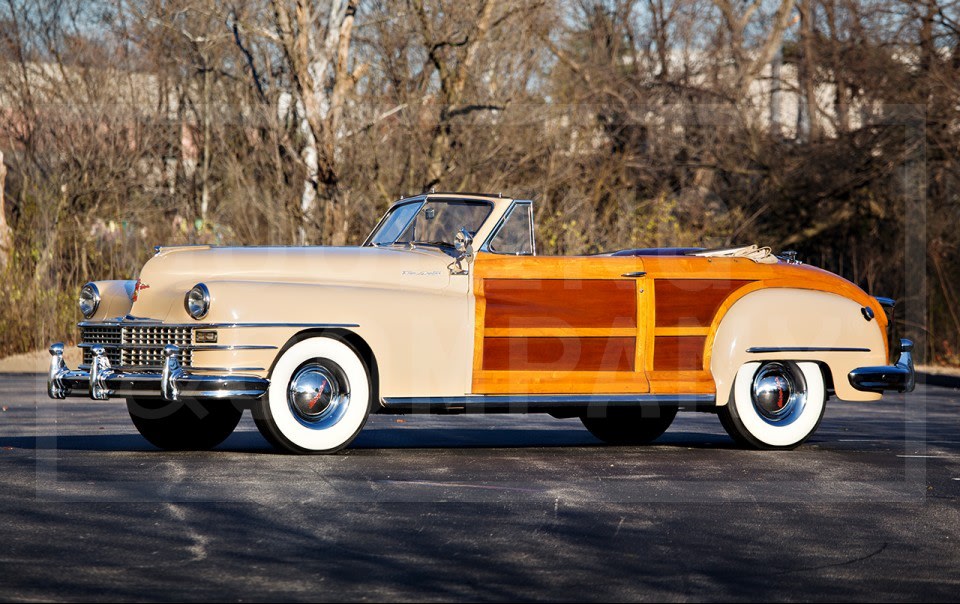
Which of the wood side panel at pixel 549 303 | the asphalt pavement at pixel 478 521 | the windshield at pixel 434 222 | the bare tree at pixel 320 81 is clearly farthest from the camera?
the bare tree at pixel 320 81

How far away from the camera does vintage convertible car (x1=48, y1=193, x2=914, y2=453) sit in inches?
374

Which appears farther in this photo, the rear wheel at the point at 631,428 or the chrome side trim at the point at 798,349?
the rear wheel at the point at 631,428

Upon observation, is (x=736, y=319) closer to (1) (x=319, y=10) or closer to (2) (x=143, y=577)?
(2) (x=143, y=577)

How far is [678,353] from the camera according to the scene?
1030 centimetres

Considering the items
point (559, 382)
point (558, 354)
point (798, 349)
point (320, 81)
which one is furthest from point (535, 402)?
point (320, 81)

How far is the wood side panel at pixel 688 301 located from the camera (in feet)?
33.6

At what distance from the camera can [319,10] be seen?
88.2ft

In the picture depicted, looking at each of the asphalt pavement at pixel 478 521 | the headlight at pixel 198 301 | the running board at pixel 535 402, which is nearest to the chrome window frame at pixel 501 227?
the running board at pixel 535 402

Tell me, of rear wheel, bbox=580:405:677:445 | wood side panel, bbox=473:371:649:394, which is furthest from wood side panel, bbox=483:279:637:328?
rear wheel, bbox=580:405:677:445

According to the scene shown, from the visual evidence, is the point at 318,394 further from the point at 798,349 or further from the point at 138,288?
the point at 798,349

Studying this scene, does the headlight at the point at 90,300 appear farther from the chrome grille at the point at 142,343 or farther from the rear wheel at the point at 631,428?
the rear wheel at the point at 631,428

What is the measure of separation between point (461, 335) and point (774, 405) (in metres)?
2.47

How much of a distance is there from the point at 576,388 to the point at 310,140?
54.9 feet

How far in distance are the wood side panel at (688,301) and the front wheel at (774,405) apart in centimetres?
56
